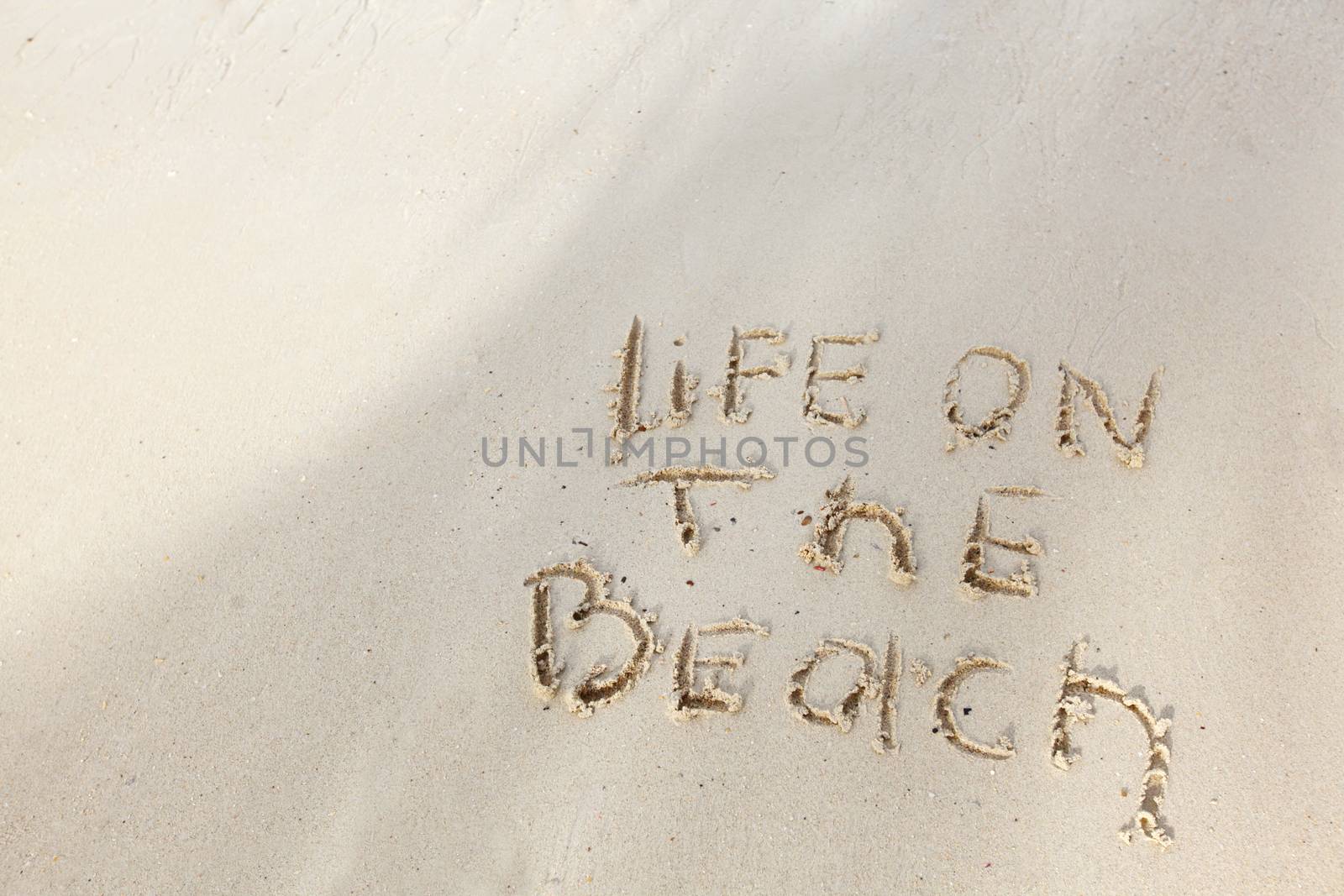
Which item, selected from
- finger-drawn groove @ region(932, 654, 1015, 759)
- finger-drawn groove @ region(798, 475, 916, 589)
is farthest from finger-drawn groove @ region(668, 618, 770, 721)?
finger-drawn groove @ region(932, 654, 1015, 759)

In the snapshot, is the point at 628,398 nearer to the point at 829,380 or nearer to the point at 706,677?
the point at 829,380

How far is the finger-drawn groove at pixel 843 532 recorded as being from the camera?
6.19 ft

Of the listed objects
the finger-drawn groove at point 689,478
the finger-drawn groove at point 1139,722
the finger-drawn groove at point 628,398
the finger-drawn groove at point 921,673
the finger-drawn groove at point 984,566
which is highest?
the finger-drawn groove at point 628,398

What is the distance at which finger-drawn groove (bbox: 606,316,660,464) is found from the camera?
83.2 inches

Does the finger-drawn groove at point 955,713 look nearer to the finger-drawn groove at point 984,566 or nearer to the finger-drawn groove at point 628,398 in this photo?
the finger-drawn groove at point 984,566

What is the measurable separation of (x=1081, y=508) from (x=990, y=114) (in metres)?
1.33

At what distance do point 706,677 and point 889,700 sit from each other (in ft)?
1.13

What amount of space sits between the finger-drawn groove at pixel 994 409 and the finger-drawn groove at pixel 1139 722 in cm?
50

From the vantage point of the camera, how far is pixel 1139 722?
169 centimetres

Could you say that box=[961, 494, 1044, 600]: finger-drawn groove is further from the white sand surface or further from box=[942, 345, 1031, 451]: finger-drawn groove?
box=[942, 345, 1031, 451]: finger-drawn groove

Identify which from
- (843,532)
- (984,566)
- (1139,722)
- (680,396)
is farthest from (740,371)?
(1139,722)

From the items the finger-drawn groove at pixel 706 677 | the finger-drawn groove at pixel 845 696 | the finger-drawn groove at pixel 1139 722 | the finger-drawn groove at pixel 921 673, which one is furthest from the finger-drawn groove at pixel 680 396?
the finger-drawn groove at pixel 1139 722

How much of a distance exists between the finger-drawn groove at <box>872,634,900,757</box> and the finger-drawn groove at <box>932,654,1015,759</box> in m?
0.08

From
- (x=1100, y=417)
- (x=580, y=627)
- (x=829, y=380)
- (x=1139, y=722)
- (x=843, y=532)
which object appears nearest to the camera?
(x=1139, y=722)
